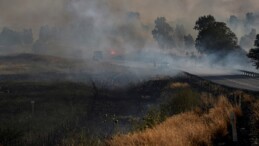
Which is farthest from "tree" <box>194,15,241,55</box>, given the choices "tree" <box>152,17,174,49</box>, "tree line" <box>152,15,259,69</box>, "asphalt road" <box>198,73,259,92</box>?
"tree" <box>152,17,174,49</box>

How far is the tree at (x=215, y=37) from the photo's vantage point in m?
89.2

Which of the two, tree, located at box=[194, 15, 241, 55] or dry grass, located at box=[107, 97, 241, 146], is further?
tree, located at box=[194, 15, 241, 55]

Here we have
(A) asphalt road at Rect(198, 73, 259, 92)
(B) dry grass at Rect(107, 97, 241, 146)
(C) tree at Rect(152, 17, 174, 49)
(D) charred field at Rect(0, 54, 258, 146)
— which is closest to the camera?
(B) dry grass at Rect(107, 97, 241, 146)

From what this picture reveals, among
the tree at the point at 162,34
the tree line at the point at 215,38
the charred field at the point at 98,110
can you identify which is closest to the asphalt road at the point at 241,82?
the charred field at the point at 98,110

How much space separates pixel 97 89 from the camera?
52.2 metres

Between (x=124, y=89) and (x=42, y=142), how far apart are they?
95.2ft

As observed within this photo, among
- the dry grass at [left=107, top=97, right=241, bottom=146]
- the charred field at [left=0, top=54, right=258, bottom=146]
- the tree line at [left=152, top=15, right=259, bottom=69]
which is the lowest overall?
the charred field at [left=0, top=54, right=258, bottom=146]

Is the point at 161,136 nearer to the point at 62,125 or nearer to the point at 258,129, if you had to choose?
the point at 258,129

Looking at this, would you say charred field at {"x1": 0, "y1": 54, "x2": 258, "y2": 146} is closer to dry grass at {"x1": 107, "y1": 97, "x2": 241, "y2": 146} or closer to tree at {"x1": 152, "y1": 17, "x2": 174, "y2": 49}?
dry grass at {"x1": 107, "y1": 97, "x2": 241, "y2": 146}

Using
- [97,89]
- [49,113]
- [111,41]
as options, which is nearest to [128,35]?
[111,41]

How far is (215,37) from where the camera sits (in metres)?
90.5

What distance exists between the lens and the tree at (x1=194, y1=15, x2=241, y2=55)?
89.2 metres

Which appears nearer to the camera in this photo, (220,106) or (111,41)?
(220,106)

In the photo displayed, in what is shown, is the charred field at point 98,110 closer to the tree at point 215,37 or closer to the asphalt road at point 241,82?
the asphalt road at point 241,82
